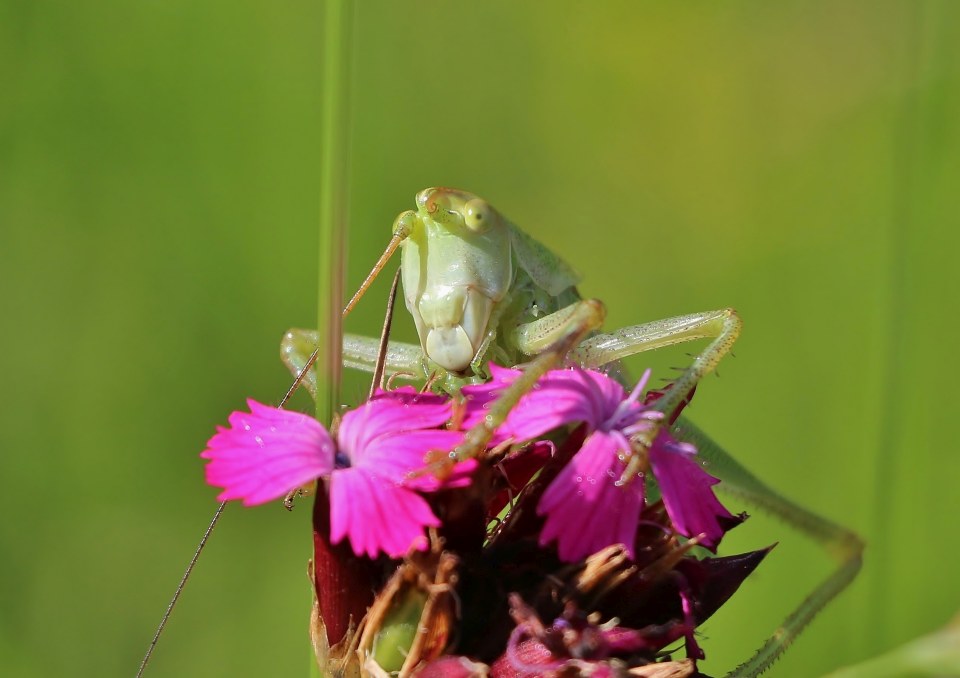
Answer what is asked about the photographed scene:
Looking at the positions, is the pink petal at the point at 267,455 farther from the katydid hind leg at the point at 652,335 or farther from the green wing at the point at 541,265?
the green wing at the point at 541,265

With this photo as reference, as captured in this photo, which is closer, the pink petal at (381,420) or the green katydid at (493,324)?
the pink petal at (381,420)

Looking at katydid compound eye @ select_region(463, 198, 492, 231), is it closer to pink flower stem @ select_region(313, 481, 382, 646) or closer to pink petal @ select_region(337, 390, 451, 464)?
pink petal @ select_region(337, 390, 451, 464)

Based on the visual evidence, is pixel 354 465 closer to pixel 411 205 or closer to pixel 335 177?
pixel 335 177

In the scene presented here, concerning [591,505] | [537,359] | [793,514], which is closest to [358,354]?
[537,359]

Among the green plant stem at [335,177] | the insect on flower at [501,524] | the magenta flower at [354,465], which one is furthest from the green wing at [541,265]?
the green plant stem at [335,177]

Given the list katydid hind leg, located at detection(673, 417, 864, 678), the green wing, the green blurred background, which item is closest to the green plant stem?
katydid hind leg, located at detection(673, 417, 864, 678)

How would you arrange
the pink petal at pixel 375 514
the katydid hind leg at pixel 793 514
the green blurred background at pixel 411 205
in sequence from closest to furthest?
the pink petal at pixel 375 514
the katydid hind leg at pixel 793 514
the green blurred background at pixel 411 205
